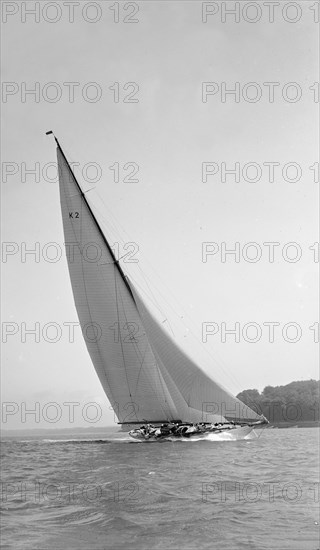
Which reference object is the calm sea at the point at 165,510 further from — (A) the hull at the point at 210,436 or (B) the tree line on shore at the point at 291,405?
(B) the tree line on shore at the point at 291,405

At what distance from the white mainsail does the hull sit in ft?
4.98

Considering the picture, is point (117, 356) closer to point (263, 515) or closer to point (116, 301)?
point (116, 301)

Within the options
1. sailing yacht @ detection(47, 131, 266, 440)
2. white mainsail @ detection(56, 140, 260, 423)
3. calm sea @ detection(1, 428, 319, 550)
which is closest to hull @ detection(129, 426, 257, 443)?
sailing yacht @ detection(47, 131, 266, 440)

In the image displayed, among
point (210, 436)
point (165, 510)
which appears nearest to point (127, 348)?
point (210, 436)

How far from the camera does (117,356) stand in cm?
4062

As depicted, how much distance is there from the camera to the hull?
44844 millimetres

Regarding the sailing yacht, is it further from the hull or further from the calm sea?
the calm sea

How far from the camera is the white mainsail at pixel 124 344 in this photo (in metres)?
39.4

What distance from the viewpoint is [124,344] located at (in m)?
40.6

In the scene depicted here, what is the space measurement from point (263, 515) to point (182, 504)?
247 centimetres

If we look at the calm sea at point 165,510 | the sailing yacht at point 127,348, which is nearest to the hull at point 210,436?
the sailing yacht at point 127,348

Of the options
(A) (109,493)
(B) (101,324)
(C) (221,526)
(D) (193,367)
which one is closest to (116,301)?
(B) (101,324)

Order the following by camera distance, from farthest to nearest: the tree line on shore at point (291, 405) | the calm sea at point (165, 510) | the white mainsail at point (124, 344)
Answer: the tree line on shore at point (291, 405) → the white mainsail at point (124, 344) → the calm sea at point (165, 510)

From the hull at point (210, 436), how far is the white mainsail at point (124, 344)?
152 cm
